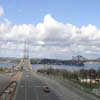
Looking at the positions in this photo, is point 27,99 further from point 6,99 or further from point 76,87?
point 76,87

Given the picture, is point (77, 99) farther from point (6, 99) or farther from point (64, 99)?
point (6, 99)

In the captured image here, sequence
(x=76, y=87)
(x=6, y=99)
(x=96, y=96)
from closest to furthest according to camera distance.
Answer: (x=6, y=99)
(x=96, y=96)
(x=76, y=87)

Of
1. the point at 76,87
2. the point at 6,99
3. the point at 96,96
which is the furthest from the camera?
the point at 76,87

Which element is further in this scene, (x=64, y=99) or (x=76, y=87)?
(x=76, y=87)

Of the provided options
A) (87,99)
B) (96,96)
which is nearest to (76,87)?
(96,96)

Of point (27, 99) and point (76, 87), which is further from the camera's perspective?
point (76, 87)

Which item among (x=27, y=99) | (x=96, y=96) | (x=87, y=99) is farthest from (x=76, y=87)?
(x=27, y=99)

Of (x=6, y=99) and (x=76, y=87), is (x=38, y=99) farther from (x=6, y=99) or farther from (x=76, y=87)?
(x=76, y=87)

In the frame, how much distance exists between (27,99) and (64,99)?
6.27 m

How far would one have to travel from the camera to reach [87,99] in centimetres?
4262

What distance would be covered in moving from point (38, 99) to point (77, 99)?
6.42 metres

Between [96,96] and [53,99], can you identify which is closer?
[53,99]

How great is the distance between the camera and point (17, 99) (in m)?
41.4

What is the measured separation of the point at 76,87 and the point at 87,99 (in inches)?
796
